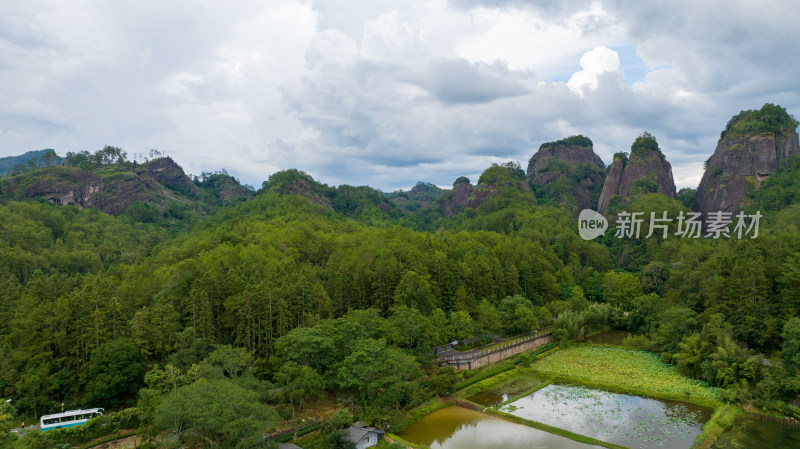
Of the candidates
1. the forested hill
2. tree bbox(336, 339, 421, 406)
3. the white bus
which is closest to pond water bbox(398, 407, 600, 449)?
tree bbox(336, 339, 421, 406)

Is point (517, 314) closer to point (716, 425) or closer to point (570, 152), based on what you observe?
point (716, 425)

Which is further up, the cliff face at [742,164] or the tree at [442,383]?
the cliff face at [742,164]

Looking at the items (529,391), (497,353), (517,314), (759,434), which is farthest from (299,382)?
(759,434)

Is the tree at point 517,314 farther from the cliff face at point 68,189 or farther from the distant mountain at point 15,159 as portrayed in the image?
the distant mountain at point 15,159

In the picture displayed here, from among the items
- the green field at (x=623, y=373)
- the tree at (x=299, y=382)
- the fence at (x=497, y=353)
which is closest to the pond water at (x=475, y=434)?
the tree at (x=299, y=382)

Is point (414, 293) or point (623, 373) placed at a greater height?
point (414, 293)

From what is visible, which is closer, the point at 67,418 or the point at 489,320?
the point at 67,418
